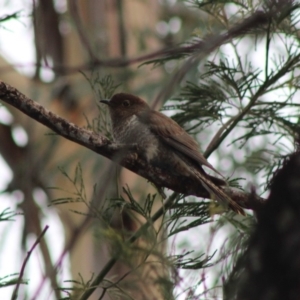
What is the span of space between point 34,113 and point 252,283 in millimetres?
2378

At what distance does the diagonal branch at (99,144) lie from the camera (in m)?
4.11

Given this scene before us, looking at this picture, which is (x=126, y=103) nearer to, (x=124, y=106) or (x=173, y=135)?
(x=124, y=106)

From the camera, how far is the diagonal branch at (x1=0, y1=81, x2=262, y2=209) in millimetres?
4113

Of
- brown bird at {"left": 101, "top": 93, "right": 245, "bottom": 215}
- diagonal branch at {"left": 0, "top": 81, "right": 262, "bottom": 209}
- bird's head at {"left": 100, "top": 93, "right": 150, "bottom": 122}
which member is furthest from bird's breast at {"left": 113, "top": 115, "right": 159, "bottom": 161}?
diagonal branch at {"left": 0, "top": 81, "right": 262, "bottom": 209}

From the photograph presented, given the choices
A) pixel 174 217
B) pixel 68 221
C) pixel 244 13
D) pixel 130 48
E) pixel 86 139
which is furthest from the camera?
pixel 130 48

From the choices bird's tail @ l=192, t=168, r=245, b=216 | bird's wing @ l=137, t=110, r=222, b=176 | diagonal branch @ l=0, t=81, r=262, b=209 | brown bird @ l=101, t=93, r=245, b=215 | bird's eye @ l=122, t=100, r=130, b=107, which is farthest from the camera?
bird's eye @ l=122, t=100, r=130, b=107

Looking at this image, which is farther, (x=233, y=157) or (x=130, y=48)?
(x=130, y=48)

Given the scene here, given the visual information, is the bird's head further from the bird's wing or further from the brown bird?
the bird's wing

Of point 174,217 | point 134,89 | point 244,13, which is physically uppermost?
point 134,89

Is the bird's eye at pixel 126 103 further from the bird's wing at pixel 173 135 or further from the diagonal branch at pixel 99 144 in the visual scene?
→ the diagonal branch at pixel 99 144

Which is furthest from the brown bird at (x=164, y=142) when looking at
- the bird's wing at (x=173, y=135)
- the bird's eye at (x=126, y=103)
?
the bird's eye at (x=126, y=103)

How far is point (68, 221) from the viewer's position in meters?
10.1

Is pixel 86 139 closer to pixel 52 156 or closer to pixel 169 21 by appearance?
pixel 52 156

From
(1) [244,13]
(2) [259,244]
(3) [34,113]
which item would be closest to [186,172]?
(1) [244,13]
